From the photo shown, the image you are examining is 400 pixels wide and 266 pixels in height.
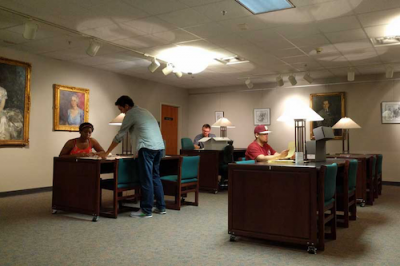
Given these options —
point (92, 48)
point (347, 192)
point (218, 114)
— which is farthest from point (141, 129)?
point (218, 114)

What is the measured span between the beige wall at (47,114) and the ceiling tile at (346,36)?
16.9 ft

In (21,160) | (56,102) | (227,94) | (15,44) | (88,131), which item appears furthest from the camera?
(227,94)

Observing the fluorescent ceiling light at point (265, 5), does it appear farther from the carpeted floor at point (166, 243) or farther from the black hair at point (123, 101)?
the carpeted floor at point (166, 243)

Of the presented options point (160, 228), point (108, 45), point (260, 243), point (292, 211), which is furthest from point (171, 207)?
point (108, 45)

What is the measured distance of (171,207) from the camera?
16.4 ft

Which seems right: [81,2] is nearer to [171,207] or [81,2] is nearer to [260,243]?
[171,207]

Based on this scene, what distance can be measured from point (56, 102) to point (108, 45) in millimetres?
1841

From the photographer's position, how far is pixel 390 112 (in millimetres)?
8547

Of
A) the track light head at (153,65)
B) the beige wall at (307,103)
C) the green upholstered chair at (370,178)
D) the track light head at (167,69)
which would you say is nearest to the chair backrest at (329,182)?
the green upholstered chair at (370,178)

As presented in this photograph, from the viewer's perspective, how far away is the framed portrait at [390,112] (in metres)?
8.46

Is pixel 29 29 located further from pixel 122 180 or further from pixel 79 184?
pixel 122 180

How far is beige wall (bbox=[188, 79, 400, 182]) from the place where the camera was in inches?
338

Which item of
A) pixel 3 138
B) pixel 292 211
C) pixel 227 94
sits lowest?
pixel 292 211

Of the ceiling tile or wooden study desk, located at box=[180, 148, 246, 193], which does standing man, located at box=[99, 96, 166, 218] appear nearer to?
wooden study desk, located at box=[180, 148, 246, 193]
